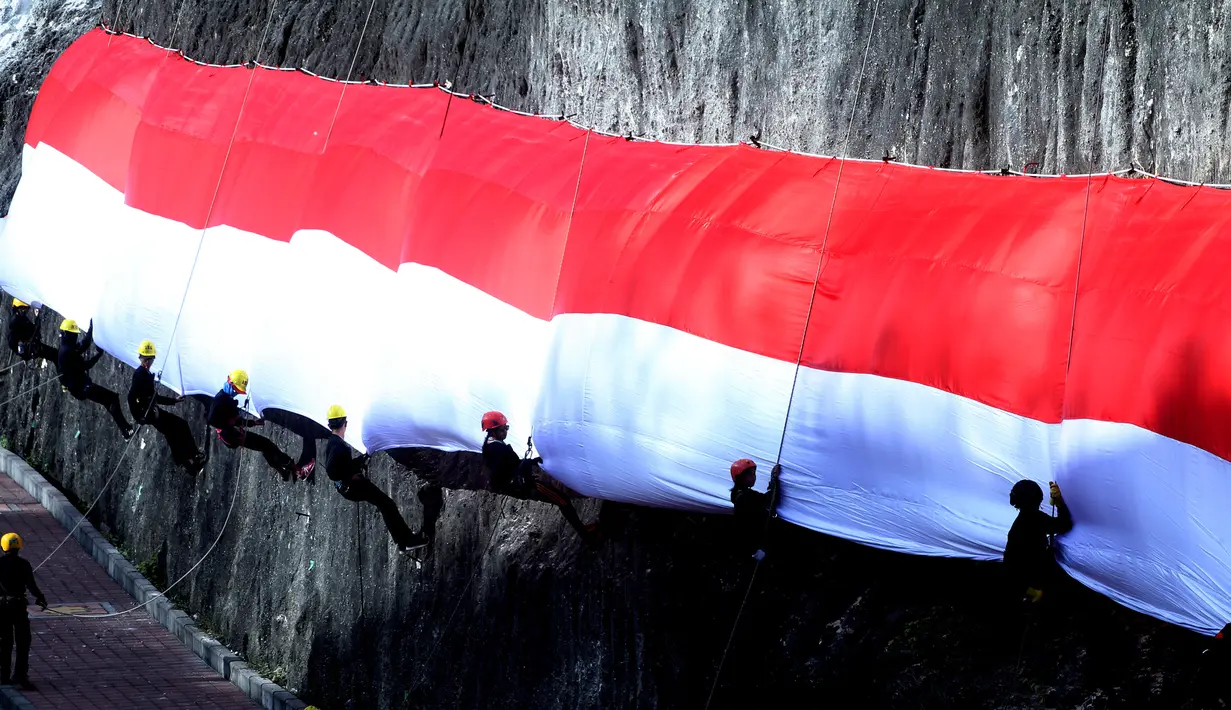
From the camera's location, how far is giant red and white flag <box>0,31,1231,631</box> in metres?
6.99

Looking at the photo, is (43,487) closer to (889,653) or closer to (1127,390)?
(889,653)

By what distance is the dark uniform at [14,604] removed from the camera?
13578mm

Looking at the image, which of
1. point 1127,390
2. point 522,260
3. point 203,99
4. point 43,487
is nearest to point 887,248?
point 1127,390

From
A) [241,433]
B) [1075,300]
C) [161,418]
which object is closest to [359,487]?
[241,433]

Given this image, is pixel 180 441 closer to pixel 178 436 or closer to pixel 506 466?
pixel 178 436

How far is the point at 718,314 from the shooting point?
8.63m

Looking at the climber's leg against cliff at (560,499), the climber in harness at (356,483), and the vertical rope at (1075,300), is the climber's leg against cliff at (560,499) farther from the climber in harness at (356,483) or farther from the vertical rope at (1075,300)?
the vertical rope at (1075,300)

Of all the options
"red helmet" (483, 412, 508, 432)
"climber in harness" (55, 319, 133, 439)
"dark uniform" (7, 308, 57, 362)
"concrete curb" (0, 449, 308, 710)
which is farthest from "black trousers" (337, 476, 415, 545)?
"dark uniform" (7, 308, 57, 362)

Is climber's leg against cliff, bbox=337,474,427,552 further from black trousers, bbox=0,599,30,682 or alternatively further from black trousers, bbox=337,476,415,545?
black trousers, bbox=0,599,30,682

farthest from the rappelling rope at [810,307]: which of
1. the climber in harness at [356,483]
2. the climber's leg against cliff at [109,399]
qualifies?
the climber's leg against cliff at [109,399]

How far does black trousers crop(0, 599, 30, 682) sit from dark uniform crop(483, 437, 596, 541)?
20.9ft

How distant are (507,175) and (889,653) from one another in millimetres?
4499

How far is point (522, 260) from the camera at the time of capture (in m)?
9.96

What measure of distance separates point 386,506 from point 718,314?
481 centimetres
